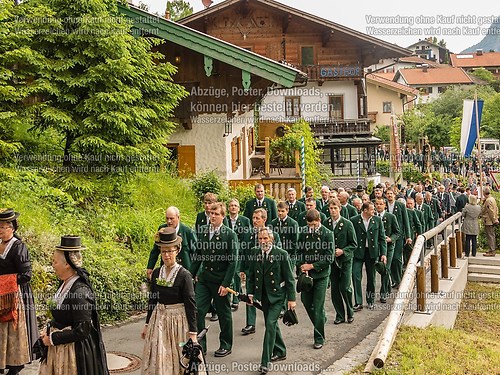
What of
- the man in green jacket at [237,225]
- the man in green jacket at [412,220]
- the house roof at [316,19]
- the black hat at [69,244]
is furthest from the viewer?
the house roof at [316,19]

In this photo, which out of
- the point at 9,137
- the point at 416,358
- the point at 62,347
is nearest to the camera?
the point at 62,347

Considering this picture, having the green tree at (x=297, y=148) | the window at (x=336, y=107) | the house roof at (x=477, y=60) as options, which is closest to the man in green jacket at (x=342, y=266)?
the green tree at (x=297, y=148)

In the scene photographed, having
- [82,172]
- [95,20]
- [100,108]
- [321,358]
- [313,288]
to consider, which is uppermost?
[95,20]

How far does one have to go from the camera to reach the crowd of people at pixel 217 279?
5.67 metres

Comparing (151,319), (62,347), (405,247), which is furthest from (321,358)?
(405,247)

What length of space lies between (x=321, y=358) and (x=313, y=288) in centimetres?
107

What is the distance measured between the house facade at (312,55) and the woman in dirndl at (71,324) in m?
29.8

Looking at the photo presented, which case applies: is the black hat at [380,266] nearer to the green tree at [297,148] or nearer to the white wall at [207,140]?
the white wall at [207,140]

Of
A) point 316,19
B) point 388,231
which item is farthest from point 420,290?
point 316,19

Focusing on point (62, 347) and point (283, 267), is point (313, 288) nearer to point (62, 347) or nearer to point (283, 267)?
point (283, 267)

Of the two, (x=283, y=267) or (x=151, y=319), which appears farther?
(x=283, y=267)

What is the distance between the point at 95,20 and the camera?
14344 millimetres

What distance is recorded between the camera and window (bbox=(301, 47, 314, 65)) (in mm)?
37625

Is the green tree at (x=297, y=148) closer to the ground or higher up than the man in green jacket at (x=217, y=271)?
higher up
